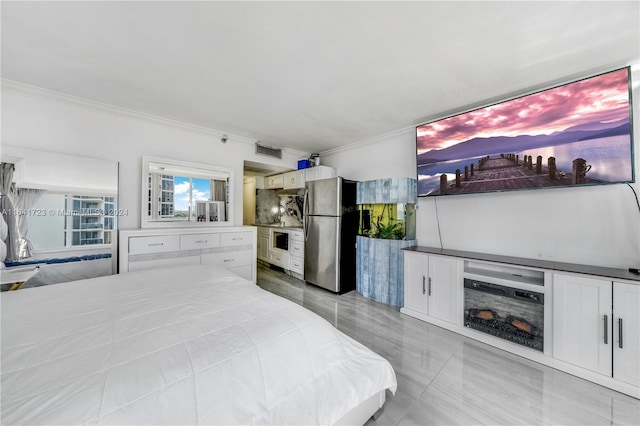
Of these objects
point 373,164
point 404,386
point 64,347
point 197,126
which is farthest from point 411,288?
point 197,126

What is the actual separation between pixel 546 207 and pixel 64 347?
3.71m

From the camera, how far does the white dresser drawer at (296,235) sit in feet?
14.2

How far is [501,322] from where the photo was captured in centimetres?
221

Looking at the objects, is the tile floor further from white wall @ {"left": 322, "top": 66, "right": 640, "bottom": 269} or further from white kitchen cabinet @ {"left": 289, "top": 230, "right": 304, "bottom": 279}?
white kitchen cabinet @ {"left": 289, "top": 230, "right": 304, "bottom": 279}

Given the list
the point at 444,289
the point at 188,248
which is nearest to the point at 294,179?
the point at 188,248

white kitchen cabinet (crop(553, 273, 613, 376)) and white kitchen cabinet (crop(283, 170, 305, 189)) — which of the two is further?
white kitchen cabinet (crop(283, 170, 305, 189))

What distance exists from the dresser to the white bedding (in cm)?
112

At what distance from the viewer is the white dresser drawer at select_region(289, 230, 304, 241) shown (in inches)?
170

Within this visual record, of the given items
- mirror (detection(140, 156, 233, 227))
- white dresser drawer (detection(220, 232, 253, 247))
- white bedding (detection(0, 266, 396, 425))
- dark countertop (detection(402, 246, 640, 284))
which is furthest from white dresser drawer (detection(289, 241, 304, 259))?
white bedding (detection(0, 266, 396, 425))

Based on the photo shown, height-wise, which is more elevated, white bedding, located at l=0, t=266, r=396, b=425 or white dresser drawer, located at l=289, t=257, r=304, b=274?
white bedding, located at l=0, t=266, r=396, b=425

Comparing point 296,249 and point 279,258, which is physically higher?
point 296,249

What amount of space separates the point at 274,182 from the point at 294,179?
2.37 feet

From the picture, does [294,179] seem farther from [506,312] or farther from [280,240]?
[506,312]

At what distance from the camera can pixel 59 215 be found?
97.9 inches
